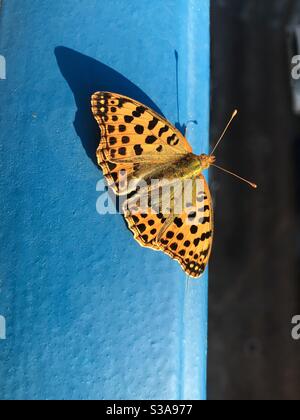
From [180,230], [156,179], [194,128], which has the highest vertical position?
[194,128]

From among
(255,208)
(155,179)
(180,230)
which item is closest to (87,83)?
(155,179)

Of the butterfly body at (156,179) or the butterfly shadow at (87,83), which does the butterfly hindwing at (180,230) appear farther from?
the butterfly shadow at (87,83)

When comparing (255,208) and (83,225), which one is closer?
(83,225)

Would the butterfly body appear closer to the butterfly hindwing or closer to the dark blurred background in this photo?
the butterfly hindwing

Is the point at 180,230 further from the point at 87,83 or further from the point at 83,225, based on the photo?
the point at 87,83

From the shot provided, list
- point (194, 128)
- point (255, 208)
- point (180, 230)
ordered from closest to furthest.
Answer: point (180, 230) → point (194, 128) → point (255, 208)

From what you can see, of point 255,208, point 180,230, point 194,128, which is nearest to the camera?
point 180,230

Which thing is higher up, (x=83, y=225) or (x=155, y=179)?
(x=155, y=179)
